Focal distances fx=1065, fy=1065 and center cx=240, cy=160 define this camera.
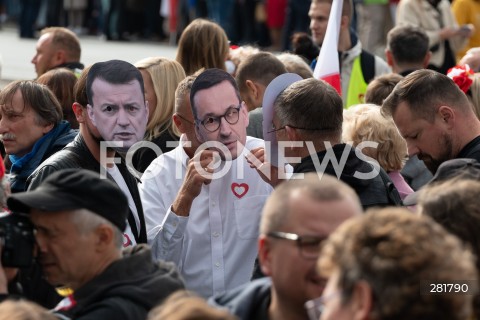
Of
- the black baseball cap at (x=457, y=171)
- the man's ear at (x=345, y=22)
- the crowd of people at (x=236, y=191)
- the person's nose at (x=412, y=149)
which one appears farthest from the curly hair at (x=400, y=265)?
the man's ear at (x=345, y=22)

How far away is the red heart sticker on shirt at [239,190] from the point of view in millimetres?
5277

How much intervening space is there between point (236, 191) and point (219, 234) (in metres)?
0.23

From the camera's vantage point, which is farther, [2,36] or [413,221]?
[2,36]

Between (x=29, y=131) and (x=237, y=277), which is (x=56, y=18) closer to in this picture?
(x=29, y=131)

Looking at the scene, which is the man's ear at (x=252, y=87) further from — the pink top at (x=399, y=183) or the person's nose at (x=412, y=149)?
the person's nose at (x=412, y=149)

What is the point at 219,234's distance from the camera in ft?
17.2

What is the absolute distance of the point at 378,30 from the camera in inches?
500

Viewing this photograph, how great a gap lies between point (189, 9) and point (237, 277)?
532 inches

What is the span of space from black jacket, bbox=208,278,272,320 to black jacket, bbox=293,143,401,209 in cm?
109

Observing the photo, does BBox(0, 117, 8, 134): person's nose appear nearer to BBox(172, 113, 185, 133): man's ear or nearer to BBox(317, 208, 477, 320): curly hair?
BBox(172, 113, 185, 133): man's ear

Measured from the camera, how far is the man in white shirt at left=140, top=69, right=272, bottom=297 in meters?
5.21

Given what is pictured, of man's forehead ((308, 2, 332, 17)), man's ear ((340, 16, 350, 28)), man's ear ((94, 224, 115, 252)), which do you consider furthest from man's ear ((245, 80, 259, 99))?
man's ear ((94, 224, 115, 252))

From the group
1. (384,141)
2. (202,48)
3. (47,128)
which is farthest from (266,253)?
(202,48)

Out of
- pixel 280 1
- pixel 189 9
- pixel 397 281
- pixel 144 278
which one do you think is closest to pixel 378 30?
pixel 280 1
